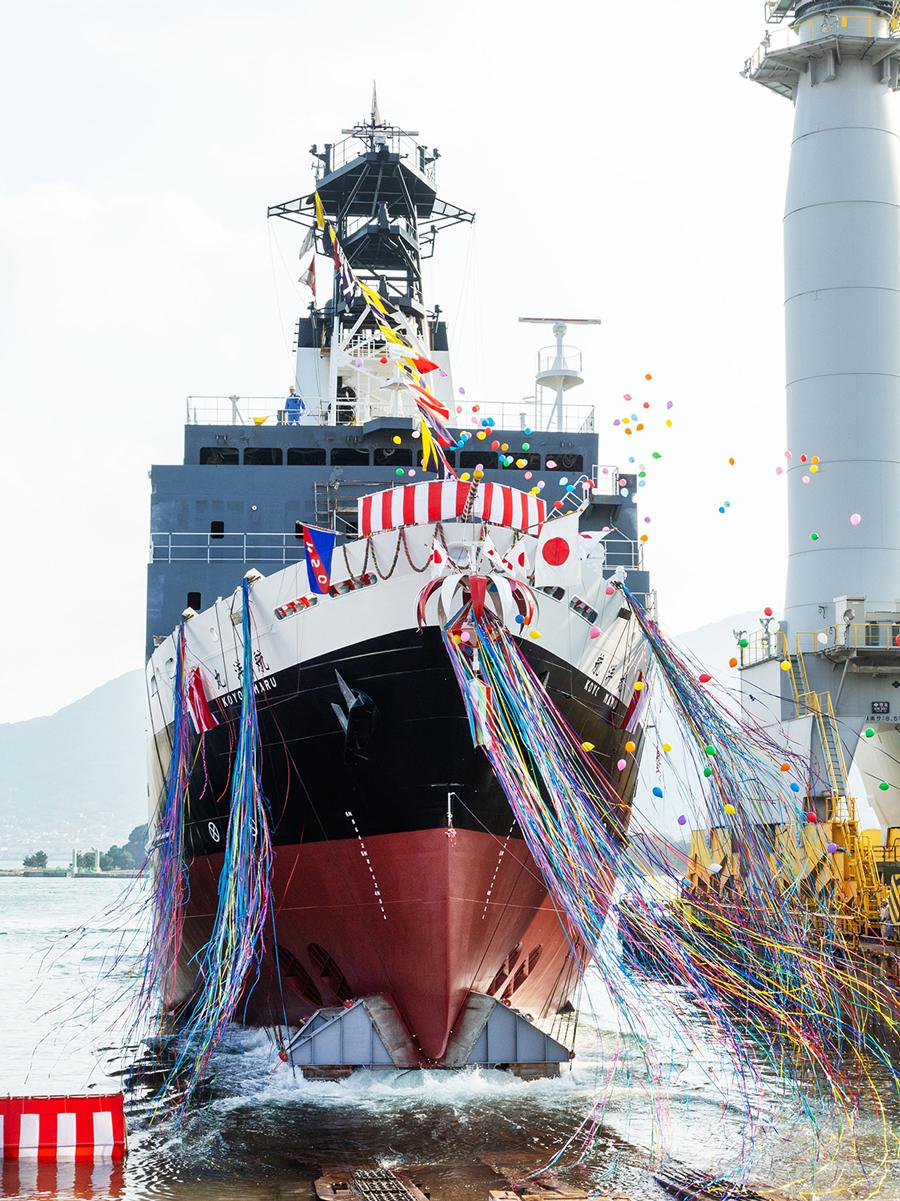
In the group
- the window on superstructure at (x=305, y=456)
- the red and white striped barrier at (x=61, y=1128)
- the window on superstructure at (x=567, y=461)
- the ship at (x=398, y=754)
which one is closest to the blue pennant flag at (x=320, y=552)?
the ship at (x=398, y=754)

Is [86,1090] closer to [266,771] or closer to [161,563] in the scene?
[266,771]

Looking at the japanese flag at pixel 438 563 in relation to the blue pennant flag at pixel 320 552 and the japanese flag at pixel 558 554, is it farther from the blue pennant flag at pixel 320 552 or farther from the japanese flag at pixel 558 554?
the japanese flag at pixel 558 554

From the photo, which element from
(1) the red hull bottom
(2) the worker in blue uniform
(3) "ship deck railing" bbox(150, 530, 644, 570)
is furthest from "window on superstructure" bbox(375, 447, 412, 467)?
(1) the red hull bottom

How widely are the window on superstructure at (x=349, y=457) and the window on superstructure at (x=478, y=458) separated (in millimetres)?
1573

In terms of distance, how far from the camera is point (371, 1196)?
9672mm

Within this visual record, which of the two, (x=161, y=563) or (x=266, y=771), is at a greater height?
(x=161, y=563)

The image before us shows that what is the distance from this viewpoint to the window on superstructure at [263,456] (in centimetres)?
2088

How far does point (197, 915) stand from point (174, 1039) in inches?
130

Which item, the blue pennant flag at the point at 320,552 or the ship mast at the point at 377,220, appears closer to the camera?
the blue pennant flag at the point at 320,552

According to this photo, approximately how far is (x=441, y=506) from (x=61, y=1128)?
6.49 meters

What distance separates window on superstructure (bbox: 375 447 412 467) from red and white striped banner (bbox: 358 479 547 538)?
7.34 m

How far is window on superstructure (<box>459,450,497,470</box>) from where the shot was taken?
2130 cm

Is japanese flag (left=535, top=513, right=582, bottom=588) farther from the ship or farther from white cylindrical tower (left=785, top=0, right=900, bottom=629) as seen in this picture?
white cylindrical tower (left=785, top=0, right=900, bottom=629)

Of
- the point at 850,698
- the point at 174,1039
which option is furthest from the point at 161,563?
the point at 850,698
